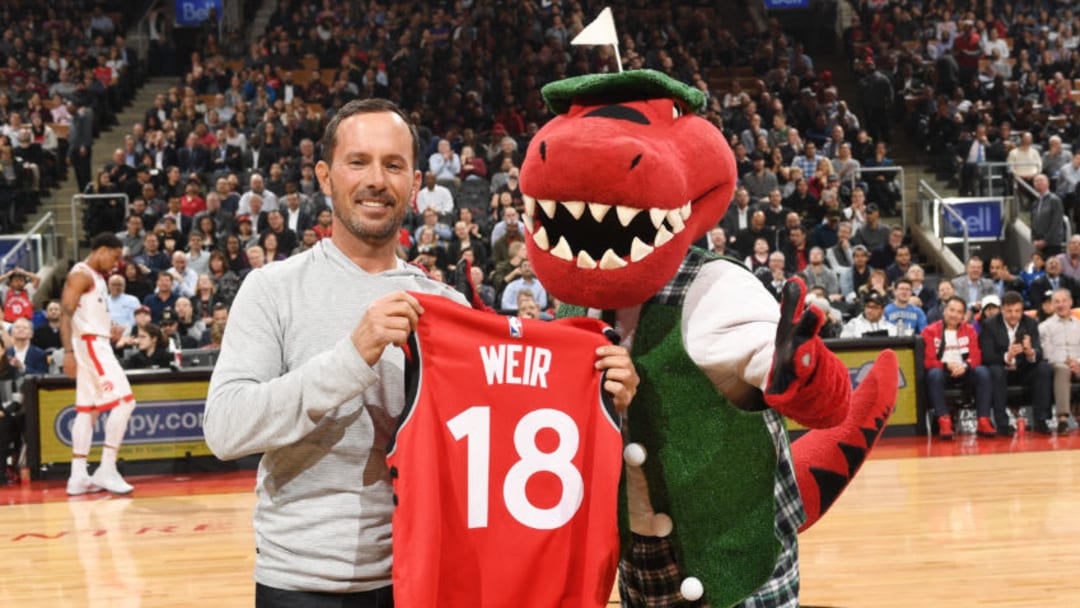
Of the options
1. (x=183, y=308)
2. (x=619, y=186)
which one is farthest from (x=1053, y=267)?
(x=619, y=186)

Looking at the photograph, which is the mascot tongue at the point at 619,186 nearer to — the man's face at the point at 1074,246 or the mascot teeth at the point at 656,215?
the mascot teeth at the point at 656,215

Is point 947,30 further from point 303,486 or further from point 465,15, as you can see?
point 303,486

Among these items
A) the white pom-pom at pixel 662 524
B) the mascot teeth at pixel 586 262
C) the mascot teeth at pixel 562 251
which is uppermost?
the mascot teeth at pixel 562 251

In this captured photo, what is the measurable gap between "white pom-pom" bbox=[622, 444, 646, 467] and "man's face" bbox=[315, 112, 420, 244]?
0.65 metres

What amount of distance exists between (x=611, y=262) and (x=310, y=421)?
684mm

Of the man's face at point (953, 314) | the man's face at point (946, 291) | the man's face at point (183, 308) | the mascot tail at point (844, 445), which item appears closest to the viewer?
the mascot tail at point (844, 445)

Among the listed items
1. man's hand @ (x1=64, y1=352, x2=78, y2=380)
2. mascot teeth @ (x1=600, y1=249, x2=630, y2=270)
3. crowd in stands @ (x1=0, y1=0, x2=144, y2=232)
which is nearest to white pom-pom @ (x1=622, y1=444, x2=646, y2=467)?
mascot teeth @ (x1=600, y1=249, x2=630, y2=270)

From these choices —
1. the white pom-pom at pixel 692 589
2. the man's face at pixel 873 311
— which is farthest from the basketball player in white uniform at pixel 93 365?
the white pom-pom at pixel 692 589

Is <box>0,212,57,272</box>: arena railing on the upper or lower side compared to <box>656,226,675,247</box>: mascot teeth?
lower

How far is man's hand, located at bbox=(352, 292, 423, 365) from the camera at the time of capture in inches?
91.2

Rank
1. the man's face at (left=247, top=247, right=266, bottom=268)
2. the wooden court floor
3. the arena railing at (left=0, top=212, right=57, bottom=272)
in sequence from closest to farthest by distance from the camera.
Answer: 1. the wooden court floor
2. the man's face at (left=247, top=247, right=266, bottom=268)
3. the arena railing at (left=0, top=212, right=57, bottom=272)

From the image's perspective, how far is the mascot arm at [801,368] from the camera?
2305mm

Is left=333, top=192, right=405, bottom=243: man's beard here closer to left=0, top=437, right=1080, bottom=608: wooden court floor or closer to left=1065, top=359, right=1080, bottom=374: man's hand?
left=0, top=437, right=1080, bottom=608: wooden court floor

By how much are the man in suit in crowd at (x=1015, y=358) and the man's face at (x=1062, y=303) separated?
27cm
